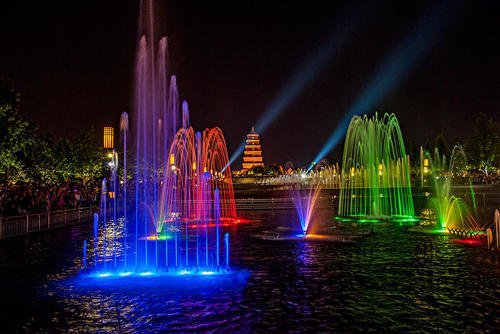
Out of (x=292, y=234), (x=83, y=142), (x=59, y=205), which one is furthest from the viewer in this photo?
(x=83, y=142)

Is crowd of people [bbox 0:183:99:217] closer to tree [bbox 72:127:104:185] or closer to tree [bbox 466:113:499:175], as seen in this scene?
tree [bbox 72:127:104:185]

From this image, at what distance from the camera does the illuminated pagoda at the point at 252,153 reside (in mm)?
166250

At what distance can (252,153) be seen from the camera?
555ft

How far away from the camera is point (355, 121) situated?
101ft

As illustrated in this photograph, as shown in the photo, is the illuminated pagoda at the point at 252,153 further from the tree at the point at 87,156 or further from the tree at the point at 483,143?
the tree at the point at 87,156

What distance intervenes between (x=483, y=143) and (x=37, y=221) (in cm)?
6879

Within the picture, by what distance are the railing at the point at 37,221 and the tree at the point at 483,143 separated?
6413cm

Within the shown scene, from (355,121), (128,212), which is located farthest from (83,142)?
(355,121)

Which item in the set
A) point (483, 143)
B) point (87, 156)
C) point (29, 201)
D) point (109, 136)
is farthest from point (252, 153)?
point (29, 201)

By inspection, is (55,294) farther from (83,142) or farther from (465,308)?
(83,142)

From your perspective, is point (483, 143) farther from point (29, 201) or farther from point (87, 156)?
point (29, 201)

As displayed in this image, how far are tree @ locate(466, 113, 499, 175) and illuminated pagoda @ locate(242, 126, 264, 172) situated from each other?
95.8 metres

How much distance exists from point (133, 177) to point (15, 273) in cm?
4986

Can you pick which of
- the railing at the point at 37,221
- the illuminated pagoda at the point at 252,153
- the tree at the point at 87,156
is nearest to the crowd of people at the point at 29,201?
the railing at the point at 37,221
